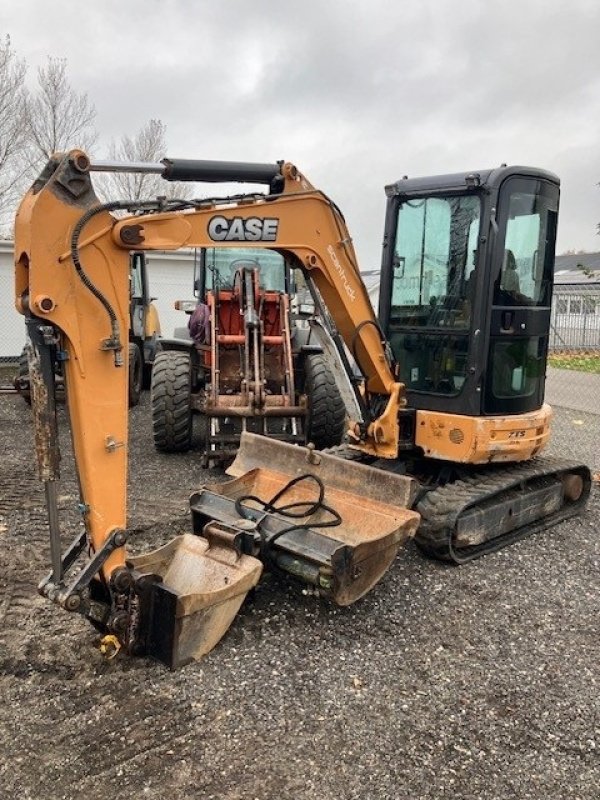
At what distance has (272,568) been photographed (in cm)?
424

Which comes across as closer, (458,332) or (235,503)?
(235,503)

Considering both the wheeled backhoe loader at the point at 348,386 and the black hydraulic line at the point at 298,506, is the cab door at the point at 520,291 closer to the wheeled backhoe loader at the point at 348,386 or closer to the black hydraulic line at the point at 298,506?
the wheeled backhoe loader at the point at 348,386

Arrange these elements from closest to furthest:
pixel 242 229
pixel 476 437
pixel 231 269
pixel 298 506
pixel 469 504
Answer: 1. pixel 242 229
2. pixel 298 506
3. pixel 469 504
4. pixel 476 437
5. pixel 231 269

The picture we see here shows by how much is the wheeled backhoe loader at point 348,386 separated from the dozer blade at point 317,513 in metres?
0.01

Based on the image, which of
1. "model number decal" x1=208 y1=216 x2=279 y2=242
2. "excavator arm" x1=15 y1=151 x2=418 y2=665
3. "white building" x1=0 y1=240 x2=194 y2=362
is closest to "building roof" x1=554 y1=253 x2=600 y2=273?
"white building" x1=0 y1=240 x2=194 y2=362

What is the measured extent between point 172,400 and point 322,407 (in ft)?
5.05

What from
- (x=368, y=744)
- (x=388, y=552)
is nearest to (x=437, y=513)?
(x=388, y=552)

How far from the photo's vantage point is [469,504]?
464cm

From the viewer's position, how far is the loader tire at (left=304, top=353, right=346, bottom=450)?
7219 mm

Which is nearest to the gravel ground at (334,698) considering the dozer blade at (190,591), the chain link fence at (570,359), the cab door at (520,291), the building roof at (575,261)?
the dozer blade at (190,591)

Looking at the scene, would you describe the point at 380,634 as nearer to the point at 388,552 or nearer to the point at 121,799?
the point at 388,552

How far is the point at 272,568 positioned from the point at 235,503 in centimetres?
46

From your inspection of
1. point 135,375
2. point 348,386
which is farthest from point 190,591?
point 135,375

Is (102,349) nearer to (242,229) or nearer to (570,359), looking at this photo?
(242,229)
